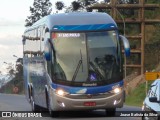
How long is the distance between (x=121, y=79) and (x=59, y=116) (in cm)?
304

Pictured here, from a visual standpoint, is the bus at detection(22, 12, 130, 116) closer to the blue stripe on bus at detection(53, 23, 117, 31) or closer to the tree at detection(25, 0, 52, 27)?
the blue stripe on bus at detection(53, 23, 117, 31)

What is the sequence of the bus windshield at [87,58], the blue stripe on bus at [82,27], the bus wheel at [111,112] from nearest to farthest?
1. the bus windshield at [87,58]
2. the blue stripe on bus at [82,27]
3. the bus wheel at [111,112]

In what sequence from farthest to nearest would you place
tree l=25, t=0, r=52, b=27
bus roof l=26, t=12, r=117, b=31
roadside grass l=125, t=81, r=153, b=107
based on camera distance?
tree l=25, t=0, r=52, b=27 → roadside grass l=125, t=81, r=153, b=107 → bus roof l=26, t=12, r=117, b=31

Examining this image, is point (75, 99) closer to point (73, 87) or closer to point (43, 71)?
point (73, 87)

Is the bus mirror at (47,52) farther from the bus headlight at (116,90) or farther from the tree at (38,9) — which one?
the tree at (38,9)

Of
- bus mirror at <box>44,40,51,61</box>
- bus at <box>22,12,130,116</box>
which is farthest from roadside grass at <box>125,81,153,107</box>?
bus mirror at <box>44,40,51,61</box>

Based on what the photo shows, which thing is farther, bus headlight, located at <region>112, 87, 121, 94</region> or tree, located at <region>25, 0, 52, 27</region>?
tree, located at <region>25, 0, 52, 27</region>

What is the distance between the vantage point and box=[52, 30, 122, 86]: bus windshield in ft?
72.5

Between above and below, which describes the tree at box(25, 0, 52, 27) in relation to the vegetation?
above

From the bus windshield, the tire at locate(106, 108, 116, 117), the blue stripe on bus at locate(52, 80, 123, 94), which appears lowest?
the tire at locate(106, 108, 116, 117)

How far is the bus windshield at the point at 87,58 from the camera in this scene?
22.1 metres

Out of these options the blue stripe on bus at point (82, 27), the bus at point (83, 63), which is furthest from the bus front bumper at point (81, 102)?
the blue stripe on bus at point (82, 27)

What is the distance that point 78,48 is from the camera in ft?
73.5

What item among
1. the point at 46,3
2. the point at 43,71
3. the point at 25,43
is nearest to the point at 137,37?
the point at 25,43
